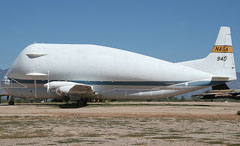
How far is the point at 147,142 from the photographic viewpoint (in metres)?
13.3

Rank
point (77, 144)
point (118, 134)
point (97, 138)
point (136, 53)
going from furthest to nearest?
point (136, 53)
point (118, 134)
point (97, 138)
point (77, 144)

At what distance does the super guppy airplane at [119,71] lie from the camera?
4166 cm

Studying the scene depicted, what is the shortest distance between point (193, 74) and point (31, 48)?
20.4 m

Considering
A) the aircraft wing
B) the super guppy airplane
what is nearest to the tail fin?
the super guppy airplane

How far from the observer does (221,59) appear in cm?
4247

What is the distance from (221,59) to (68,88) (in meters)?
19.1

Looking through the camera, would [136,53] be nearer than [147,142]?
No

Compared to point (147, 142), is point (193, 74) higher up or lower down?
higher up

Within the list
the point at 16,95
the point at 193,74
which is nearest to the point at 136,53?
the point at 193,74

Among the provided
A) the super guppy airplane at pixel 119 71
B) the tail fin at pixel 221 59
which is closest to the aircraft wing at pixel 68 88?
the super guppy airplane at pixel 119 71

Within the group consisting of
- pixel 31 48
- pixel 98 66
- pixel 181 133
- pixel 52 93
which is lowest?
pixel 181 133

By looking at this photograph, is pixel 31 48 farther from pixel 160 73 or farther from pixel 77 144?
pixel 77 144

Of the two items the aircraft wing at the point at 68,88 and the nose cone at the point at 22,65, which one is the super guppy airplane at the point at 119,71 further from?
the aircraft wing at the point at 68,88

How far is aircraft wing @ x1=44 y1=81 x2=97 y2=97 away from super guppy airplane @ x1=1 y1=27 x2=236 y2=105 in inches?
6.4
